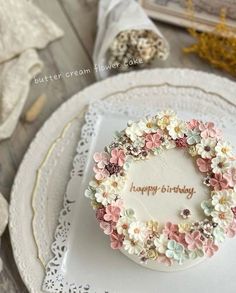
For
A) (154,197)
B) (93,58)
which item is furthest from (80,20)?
(154,197)

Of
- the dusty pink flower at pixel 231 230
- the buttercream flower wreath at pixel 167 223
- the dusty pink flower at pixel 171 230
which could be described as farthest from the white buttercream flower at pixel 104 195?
the dusty pink flower at pixel 231 230

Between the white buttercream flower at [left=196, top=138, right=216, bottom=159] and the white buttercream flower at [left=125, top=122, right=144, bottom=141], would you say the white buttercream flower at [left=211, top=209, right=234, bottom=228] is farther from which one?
the white buttercream flower at [left=125, top=122, right=144, bottom=141]

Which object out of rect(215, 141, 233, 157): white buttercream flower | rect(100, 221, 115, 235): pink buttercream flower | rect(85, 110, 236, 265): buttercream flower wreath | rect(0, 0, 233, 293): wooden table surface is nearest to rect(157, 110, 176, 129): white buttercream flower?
rect(85, 110, 236, 265): buttercream flower wreath

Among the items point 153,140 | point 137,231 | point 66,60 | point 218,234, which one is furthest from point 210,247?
point 66,60

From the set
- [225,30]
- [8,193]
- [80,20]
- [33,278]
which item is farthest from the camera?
[80,20]

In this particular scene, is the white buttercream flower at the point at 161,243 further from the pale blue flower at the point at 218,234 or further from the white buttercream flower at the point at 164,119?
the white buttercream flower at the point at 164,119

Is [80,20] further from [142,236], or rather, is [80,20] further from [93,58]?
[142,236]

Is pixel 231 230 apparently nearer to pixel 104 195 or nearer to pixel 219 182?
pixel 219 182
